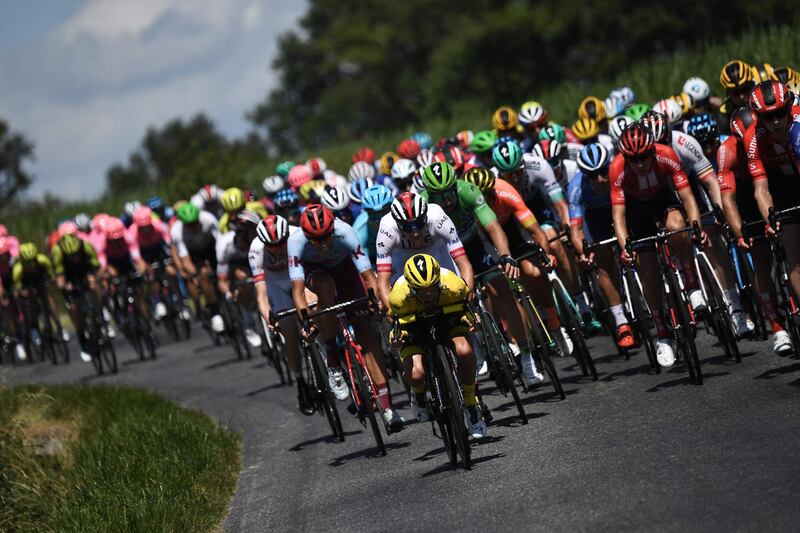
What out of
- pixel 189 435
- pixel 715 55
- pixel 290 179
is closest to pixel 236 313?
pixel 290 179

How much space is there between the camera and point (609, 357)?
553 inches

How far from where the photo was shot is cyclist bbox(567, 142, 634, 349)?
12.5m

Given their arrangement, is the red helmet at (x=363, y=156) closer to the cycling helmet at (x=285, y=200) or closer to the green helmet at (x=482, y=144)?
the green helmet at (x=482, y=144)

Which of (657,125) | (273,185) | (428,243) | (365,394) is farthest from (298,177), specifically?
(428,243)

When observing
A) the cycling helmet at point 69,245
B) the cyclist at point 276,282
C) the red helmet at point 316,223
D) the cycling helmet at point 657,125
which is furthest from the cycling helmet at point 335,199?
the cycling helmet at point 69,245

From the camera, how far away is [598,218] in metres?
13.0

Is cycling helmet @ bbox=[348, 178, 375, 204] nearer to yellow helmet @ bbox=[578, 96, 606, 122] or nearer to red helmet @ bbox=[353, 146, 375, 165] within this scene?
yellow helmet @ bbox=[578, 96, 606, 122]

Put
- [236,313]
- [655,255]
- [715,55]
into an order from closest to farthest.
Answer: [655,255], [236,313], [715,55]

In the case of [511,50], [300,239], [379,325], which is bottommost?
[379,325]

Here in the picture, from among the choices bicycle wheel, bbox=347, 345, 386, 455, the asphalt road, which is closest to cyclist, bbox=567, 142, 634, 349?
the asphalt road

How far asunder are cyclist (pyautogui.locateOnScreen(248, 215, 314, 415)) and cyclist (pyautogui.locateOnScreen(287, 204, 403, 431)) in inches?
19.8

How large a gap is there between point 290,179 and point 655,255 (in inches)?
390

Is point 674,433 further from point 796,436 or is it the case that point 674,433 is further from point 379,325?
point 379,325

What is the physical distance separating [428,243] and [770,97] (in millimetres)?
2853
